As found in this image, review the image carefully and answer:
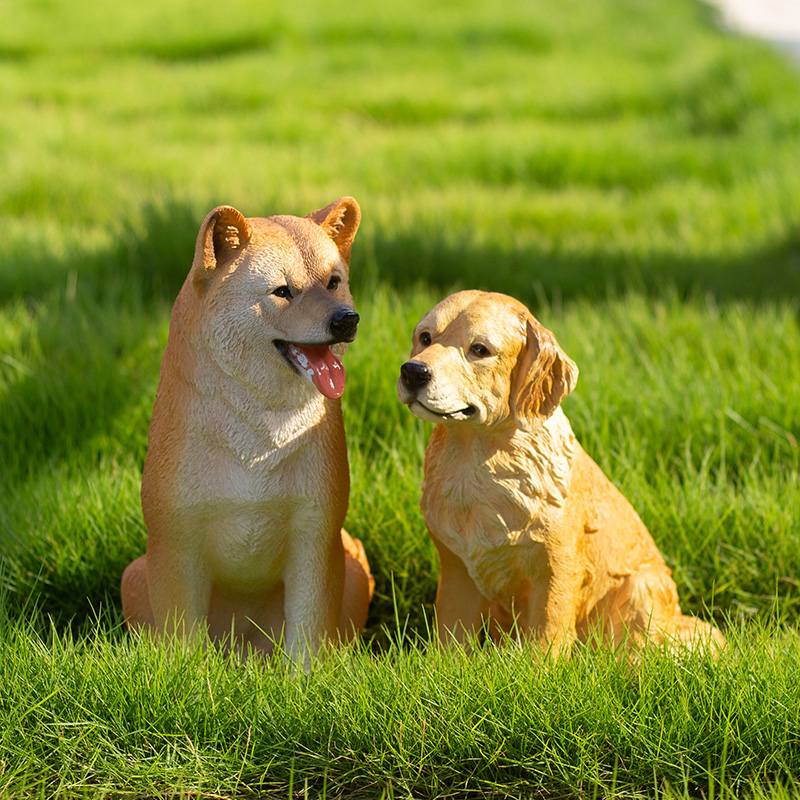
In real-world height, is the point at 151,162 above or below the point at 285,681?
above

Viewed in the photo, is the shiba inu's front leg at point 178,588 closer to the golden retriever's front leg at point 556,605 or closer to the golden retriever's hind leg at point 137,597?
the golden retriever's hind leg at point 137,597

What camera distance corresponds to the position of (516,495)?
209 centimetres

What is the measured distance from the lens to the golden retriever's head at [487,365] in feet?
6.45

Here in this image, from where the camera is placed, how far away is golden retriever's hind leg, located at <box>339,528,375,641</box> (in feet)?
8.09

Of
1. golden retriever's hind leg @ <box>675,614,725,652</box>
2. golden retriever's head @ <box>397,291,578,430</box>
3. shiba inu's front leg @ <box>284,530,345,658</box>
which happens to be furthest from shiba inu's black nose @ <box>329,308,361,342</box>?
golden retriever's hind leg @ <box>675,614,725,652</box>

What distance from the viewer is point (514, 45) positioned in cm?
1094

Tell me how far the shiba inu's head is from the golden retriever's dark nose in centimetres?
17

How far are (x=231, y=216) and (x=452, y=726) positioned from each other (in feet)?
3.88

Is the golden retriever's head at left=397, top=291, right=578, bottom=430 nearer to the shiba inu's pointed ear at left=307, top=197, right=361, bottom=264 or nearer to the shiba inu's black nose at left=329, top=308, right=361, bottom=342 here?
the shiba inu's black nose at left=329, top=308, right=361, bottom=342

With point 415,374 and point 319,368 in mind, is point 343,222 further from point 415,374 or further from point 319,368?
point 415,374

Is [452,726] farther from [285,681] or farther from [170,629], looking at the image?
[170,629]

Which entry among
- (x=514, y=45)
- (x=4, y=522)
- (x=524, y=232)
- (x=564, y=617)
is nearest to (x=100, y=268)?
(x=4, y=522)

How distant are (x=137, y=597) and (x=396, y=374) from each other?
1305mm

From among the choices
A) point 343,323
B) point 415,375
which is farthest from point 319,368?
point 415,375
